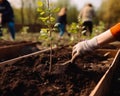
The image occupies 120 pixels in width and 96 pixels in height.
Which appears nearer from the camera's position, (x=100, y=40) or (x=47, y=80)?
(x=100, y=40)

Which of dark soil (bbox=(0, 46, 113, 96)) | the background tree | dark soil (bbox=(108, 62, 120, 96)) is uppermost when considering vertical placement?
dark soil (bbox=(0, 46, 113, 96))

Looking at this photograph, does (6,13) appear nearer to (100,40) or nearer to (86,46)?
(86,46)

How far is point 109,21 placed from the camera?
142ft

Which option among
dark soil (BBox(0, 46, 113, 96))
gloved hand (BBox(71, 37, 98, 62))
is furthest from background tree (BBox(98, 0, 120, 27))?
gloved hand (BBox(71, 37, 98, 62))

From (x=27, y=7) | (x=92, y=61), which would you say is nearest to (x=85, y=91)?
(x=92, y=61)

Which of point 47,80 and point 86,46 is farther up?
point 86,46

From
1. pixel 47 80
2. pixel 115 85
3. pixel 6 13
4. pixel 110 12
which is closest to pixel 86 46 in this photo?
pixel 47 80

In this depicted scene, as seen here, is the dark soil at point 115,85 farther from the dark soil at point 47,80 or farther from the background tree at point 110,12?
the background tree at point 110,12

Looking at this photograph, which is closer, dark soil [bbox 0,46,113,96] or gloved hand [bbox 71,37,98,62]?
dark soil [bbox 0,46,113,96]

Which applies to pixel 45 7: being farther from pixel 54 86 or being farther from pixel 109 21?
pixel 109 21

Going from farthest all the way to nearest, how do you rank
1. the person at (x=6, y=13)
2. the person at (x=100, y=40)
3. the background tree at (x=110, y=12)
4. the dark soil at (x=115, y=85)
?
the background tree at (x=110, y=12), the person at (x=6, y=13), the dark soil at (x=115, y=85), the person at (x=100, y=40)

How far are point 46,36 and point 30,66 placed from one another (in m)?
0.74

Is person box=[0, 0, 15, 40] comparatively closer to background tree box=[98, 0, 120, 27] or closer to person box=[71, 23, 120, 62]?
person box=[71, 23, 120, 62]

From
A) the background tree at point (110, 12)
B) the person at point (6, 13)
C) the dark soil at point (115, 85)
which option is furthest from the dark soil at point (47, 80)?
the background tree at point (110, 12)
